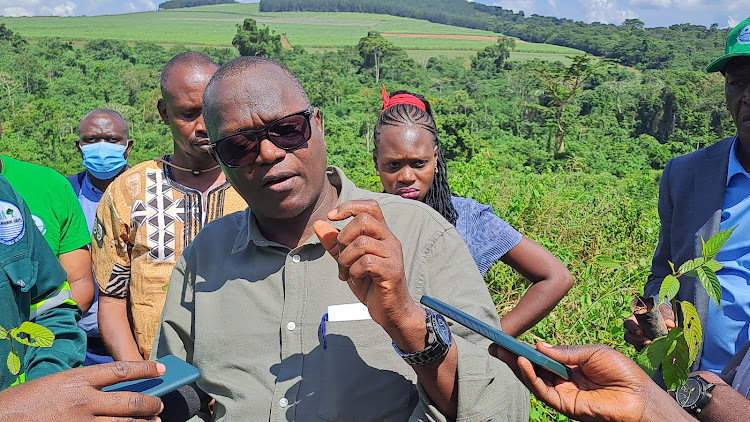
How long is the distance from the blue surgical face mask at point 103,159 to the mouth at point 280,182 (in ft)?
9.93

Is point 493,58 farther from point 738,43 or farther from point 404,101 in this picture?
point 738,43

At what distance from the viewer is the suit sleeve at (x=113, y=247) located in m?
2.60

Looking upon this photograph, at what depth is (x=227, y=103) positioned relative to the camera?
1750 mm

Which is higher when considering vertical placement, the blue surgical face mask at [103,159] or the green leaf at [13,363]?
the green leaf at [13,363]

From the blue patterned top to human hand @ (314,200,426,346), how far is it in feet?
4.06

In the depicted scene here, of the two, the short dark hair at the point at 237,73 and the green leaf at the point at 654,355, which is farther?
the short dark hair at the point at 237,73

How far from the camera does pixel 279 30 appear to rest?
4018 inches

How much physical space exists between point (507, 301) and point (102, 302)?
3.01 m

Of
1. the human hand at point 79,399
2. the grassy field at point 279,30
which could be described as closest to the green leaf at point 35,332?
the human hand at point 79,399

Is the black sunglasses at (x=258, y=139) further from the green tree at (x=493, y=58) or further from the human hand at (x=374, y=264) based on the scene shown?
the green tree at (x=493, y=58)

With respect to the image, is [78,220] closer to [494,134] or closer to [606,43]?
[494,134]

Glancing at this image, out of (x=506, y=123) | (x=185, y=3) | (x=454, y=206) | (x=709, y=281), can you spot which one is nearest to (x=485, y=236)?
(x=454, y=206)

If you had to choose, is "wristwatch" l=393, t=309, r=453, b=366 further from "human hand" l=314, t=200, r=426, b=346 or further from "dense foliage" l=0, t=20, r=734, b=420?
"dense foliage" l=0, t=20, r=734, b=420

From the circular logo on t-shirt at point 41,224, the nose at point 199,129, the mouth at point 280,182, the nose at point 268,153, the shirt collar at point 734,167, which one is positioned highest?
the nose at point 268,153
